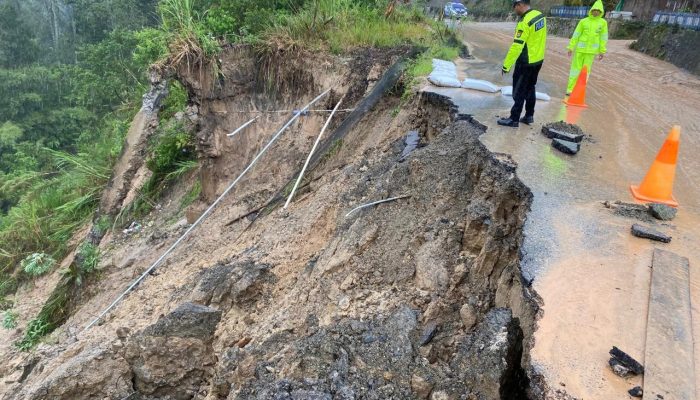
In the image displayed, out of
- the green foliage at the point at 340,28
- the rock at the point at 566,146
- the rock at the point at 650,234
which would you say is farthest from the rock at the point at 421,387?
the green foliage at the point at 340,28

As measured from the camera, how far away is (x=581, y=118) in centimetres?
602

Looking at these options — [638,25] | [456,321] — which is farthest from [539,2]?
[456,321]

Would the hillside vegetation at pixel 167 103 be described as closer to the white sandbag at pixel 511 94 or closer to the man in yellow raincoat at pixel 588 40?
the white sandbag at pixel 511 94

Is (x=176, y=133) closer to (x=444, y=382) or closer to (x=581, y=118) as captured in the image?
(x=581, y=118)

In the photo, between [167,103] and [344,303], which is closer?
[344,303]

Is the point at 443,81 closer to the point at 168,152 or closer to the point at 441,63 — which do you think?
the point at 441,63

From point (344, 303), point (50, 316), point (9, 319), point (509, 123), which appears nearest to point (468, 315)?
point (344, 303)

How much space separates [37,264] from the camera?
28.5 feet

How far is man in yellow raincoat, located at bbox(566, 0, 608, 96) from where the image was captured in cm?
698

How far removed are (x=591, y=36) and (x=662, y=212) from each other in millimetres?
4373

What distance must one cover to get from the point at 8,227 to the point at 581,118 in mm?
10789

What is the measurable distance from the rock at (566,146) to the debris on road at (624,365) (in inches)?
111

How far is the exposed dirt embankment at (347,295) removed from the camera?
263cm

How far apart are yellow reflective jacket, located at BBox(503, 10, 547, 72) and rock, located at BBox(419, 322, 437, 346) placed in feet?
11.1
